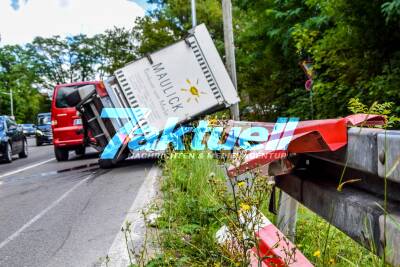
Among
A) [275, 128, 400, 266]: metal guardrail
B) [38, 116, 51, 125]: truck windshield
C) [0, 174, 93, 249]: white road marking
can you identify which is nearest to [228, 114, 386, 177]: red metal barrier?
[275, 128, 400, 266]: metal guardrail

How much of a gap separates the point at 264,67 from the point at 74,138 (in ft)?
22.6

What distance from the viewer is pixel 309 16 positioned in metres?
12.7

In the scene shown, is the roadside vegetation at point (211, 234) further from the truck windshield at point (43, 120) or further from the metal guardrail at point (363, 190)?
the truck windshield at point (43, 120)

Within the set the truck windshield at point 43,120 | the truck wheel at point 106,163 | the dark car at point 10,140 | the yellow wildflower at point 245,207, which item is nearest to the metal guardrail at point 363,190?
the yellow wildflower at point 245,207

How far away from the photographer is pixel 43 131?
3303cm

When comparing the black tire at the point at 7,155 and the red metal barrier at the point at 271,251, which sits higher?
the red metal barrier at the point at 271,251

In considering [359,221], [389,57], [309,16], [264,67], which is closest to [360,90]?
[389,57]

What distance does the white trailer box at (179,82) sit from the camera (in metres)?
11.2

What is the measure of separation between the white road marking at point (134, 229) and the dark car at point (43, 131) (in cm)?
2619

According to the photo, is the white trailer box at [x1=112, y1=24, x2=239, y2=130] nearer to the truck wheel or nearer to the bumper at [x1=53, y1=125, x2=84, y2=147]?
the truck wheel

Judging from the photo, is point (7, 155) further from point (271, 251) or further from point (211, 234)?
point (271, 251)

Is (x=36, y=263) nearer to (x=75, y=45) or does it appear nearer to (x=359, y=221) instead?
(x=359, y=221)

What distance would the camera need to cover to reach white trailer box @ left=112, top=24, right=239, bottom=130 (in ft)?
36.6

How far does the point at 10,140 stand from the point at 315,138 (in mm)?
17898
